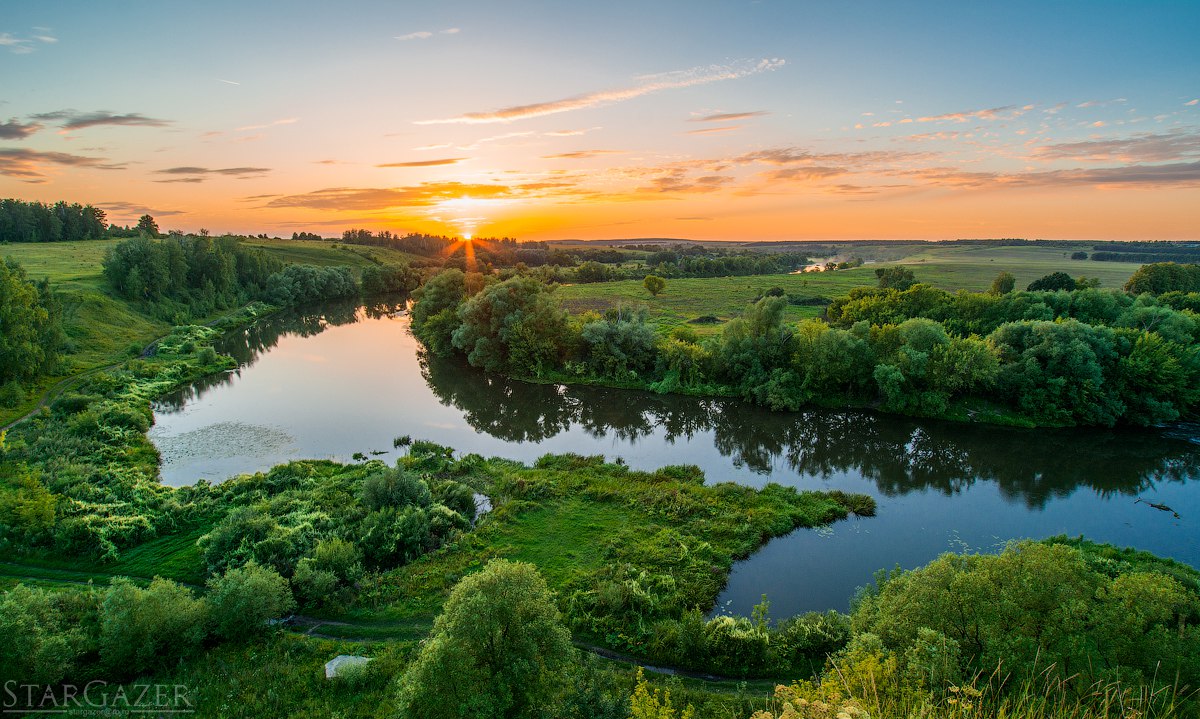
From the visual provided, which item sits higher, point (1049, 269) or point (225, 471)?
point (1049, 269)

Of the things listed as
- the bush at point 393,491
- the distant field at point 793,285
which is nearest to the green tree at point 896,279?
the distant field at point 793,285

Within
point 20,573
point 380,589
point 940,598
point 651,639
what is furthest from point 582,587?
point 20,573

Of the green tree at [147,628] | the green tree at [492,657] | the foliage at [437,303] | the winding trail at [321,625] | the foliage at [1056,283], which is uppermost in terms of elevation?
the foliage at [1056,283]

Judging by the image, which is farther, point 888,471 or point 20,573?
point 888,471

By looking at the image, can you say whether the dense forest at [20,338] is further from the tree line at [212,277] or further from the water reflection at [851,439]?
the tree line at [212,277]

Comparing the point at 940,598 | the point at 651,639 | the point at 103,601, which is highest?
the point at 940,598

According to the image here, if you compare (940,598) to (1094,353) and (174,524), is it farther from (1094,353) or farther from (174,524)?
→ (1094,353)

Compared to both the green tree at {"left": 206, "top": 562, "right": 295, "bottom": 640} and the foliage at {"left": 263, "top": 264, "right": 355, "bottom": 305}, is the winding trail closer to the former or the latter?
the green tree at {"left": 206, "top": 562, "right": 295, "bottom": 640}

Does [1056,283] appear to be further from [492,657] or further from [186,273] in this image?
[186,273]
